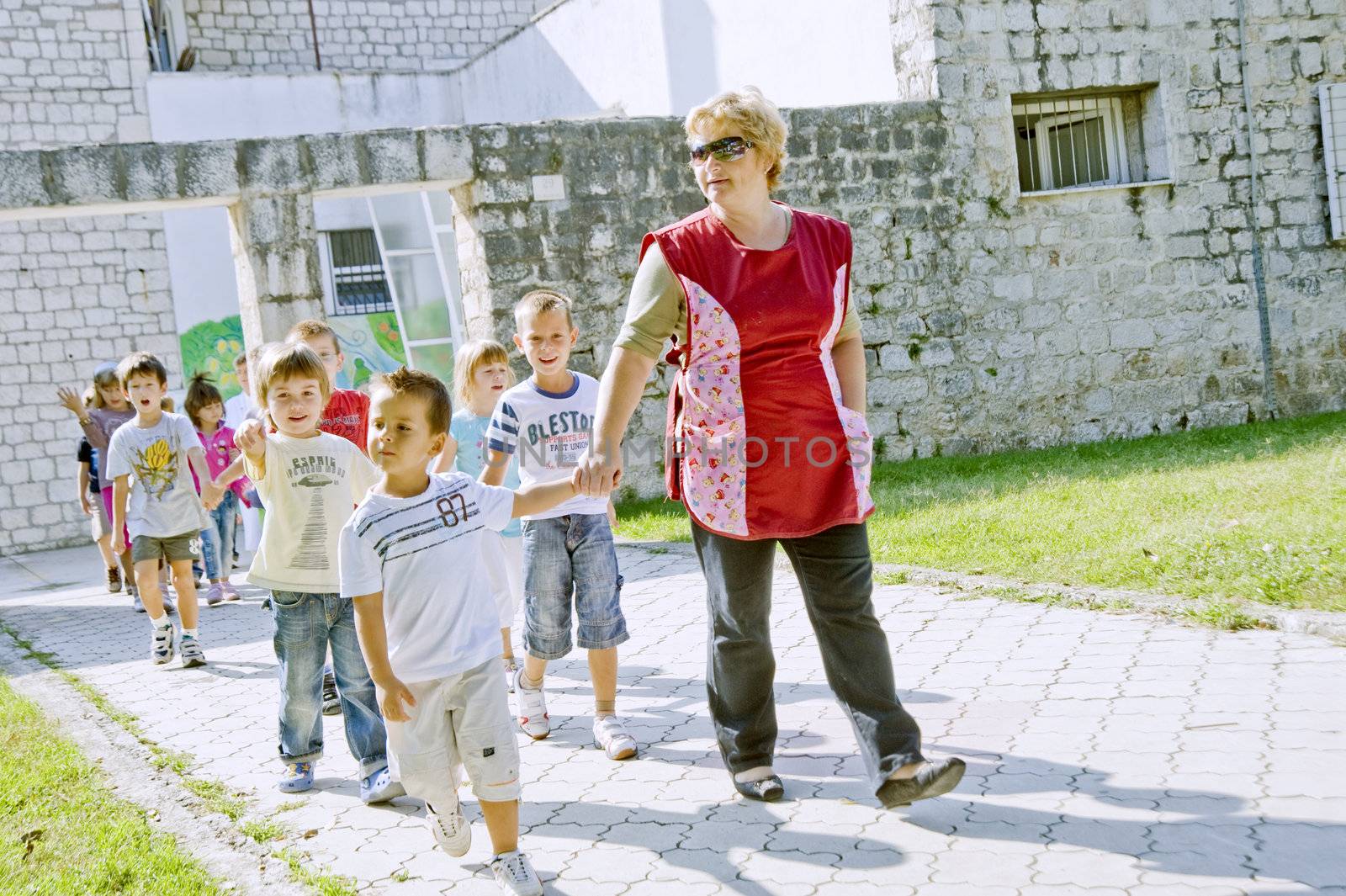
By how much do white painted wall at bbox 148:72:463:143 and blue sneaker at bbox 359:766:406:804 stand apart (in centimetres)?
1324

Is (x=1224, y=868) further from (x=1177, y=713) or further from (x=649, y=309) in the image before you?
(x=649, y=309)

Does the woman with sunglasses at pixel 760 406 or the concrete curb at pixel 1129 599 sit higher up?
the woman with sunglasses at pixel 760 406

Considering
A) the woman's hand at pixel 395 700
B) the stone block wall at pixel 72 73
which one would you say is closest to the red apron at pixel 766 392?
the woman's hand at pixel 395 700

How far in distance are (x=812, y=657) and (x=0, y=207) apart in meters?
7.01

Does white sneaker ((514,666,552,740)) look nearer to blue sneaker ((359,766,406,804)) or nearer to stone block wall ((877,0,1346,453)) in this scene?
blue sneaker ((359,766,406,804))

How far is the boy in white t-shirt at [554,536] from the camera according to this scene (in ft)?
14.8

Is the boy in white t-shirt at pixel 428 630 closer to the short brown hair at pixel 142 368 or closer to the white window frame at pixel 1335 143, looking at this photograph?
the short brown hair at pixel 142 368

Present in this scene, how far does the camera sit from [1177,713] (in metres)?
4.11

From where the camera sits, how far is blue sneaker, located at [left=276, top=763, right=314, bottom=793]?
14.0 ft

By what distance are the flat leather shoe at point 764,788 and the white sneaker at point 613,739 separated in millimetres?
648

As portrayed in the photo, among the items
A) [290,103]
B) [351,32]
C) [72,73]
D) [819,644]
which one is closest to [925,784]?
[819,644]

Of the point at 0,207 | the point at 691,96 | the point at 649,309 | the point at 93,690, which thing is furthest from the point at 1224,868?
the point at 691,96

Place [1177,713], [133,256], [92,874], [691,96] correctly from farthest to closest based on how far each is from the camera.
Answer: [133,256] < [691,96] < [1177,713] < [92,874]

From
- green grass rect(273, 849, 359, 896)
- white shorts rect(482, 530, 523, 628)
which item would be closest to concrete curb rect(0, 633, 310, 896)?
green grass rect(273, 849, 359, 896)
